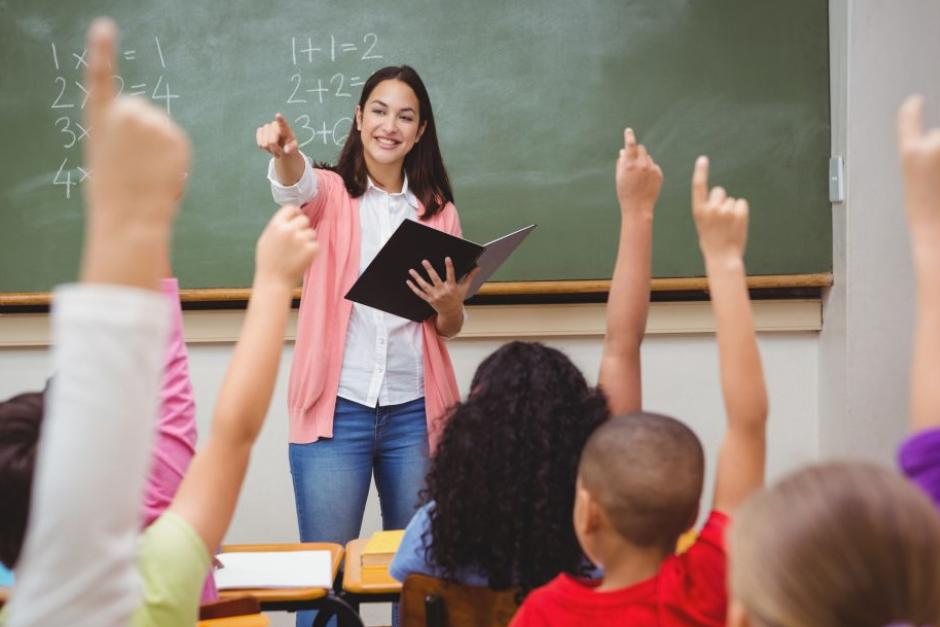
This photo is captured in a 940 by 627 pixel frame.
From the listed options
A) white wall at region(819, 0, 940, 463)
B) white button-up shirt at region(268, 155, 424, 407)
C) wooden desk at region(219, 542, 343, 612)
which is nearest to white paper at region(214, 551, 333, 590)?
wooden desk at region(219, 542, 343, 612)

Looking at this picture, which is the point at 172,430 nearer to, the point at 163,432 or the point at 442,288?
the point at 163,432

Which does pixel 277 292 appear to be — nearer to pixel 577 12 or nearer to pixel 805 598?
pixel 805 598

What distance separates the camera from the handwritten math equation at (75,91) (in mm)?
3291

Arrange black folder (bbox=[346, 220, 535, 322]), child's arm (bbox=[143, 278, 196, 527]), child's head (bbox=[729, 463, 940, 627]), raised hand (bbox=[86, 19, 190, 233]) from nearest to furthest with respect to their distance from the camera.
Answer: raised hand (bbox=[86, 19, 190, 233]) < child's head (bbox=[729, 463, 940, 627]) < child's arm (bbox=[143, 278, 196, 527]) < black folder (bbox=[346, 220, 535, 322])

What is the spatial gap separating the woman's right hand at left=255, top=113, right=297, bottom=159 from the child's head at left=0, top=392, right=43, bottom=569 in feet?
4.24

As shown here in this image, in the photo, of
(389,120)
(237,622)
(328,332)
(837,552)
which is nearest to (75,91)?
(389,120)

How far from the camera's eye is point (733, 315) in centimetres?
129

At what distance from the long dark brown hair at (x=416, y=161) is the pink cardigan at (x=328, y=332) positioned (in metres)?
0.05

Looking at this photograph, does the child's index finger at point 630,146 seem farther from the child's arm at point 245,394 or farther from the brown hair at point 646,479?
the child's arm at point 245,394

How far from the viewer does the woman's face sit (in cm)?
269

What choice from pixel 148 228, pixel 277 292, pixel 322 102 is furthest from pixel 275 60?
pixel 148 228

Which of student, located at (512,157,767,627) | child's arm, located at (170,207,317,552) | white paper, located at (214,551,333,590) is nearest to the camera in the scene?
child's arm, located at (170,207,317,552)

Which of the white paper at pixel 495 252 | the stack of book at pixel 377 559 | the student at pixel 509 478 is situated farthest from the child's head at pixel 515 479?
the white paper at pixel 495 252

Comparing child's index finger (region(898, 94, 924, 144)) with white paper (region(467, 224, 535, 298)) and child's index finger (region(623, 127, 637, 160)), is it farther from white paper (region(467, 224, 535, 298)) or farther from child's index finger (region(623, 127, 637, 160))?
white paper (region(467, 224, 535, 298))
